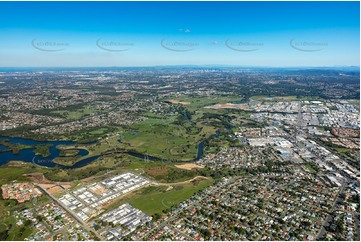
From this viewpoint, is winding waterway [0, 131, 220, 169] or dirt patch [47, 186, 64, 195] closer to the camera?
dirt patch [47, 186, 64, 195]

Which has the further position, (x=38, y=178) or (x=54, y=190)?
(x=38, y=178)

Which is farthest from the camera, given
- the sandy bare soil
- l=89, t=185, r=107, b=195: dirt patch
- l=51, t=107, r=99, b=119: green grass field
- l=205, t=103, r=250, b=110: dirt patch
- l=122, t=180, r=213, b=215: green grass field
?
l=205, t=103, r=250, b=110: dirt patch

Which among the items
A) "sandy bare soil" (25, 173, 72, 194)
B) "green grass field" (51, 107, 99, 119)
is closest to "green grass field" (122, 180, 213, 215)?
"sandy bare soil" (25, 173, 72, 194)

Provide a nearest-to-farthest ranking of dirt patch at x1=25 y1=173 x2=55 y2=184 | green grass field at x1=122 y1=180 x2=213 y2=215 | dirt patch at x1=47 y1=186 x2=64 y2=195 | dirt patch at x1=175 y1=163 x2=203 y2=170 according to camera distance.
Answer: green grass field at x1=122 y1=180 x2=213 y2=215 → dirt patch at x1=47 y1=186 x2=64 y2=195 → dirt patch at x1=25 y1=173 x2=55 y2=184 → dirt patch at x1=175 y1=163 x2=203 y2=170

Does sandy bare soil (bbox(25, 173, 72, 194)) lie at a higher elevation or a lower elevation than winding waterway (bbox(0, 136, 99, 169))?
higher

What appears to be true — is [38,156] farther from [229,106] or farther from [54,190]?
[229,106]

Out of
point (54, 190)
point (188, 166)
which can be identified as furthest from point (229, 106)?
point (54, 190)

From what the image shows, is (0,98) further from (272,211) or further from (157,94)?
(272,211)

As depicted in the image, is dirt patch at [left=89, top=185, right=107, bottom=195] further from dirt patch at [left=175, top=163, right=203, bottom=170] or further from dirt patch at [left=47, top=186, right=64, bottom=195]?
dirt patch at [left=175, top=163, right=203, bottom=170]

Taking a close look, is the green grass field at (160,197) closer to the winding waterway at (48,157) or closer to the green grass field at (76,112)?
the winding waterway at (48,157)

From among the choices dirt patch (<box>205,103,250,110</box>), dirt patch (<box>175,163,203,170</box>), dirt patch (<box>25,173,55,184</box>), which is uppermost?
dirt patch (<box>205,103,250,110</box>)

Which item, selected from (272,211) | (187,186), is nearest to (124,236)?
(187,186)
